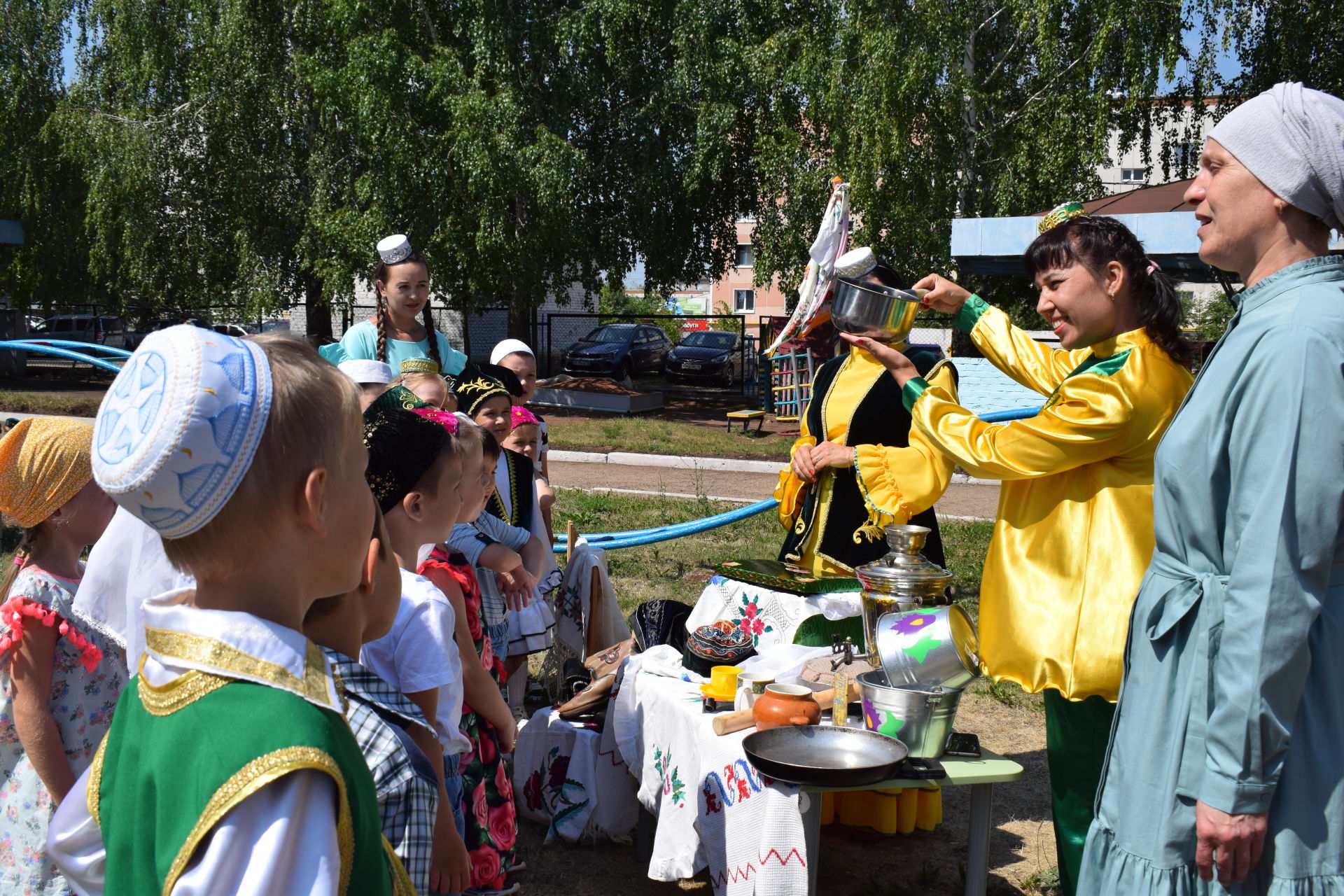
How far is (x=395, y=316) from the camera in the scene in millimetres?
4531

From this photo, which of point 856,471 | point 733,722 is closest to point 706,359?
point 856,471

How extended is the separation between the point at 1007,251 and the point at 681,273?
Result: 7.84m

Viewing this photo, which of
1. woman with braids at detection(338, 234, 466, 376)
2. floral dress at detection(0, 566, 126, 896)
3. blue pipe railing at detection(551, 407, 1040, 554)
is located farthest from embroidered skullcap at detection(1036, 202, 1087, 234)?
blue pipe railing at detection(551, 407, 1040, 554)

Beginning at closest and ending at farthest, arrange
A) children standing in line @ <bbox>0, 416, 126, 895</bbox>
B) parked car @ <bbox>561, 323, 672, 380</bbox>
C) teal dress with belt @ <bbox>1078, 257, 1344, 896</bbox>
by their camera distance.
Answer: teal dress with belt @ <bbox>1078, 257, 1344, 896</bbox> < children standing in line @ <bbox>0, 416, 126, 895</bbox> < parked car @ <bbox>561, 323, 672, 380</bbox>

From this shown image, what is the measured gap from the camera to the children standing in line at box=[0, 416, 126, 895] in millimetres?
2172

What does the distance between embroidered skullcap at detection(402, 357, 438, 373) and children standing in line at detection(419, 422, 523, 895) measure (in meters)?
0.76

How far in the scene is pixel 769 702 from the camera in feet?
9.60

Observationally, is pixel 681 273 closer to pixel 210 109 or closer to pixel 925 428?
pixel 210 109

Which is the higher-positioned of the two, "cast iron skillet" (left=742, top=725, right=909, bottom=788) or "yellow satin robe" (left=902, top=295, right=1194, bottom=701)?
"yellow satin robe" (left=902, top=295, right=1194, bottom=701)

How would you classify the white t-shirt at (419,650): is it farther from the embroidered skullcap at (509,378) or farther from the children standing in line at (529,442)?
the embroidered skullcap at (509,378)

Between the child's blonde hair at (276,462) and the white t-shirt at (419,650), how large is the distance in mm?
1139

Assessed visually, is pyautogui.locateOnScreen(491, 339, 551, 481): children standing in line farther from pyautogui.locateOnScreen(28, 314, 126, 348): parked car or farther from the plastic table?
pyautogui.locateOnScreen(28, 314, 126, 348): parked car

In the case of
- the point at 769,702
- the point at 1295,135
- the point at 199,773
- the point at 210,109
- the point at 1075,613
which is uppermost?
the point at 210,109

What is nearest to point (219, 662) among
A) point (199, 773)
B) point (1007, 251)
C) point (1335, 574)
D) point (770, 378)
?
point (199, 773)
